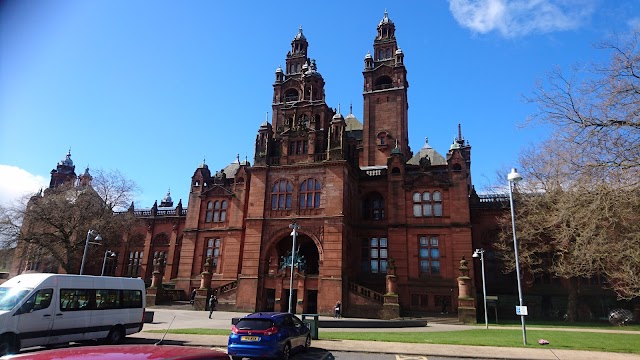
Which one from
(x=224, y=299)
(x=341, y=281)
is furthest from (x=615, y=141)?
(x=224, y=299)

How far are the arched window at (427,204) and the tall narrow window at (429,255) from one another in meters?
2.44

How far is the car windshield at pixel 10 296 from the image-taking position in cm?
1314

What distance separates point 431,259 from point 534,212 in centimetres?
1034

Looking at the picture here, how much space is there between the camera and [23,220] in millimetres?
39469

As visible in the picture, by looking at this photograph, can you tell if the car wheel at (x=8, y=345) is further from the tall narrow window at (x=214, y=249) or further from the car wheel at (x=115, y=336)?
the tall narrow window at (x=214, y=249)

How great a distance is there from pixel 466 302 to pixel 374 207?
1449cm

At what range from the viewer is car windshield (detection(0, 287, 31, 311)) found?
13141mm

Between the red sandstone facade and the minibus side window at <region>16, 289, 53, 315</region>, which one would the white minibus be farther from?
the red sandstone facade

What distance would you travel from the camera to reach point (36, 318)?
13.7 metres

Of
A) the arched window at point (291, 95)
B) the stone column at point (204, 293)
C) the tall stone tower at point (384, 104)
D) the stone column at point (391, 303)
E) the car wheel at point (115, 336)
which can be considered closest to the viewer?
the car wheel at point (115, 336)

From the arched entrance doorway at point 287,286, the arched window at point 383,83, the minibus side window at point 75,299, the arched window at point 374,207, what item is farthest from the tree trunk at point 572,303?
the minibus side window at point 75,299

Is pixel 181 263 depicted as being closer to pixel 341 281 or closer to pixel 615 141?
pixel 341 281

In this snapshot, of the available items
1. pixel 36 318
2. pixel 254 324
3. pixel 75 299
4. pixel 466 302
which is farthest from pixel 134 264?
pixel 254 324

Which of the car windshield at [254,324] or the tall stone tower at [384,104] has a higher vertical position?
the tall stone tower at [384,104]
